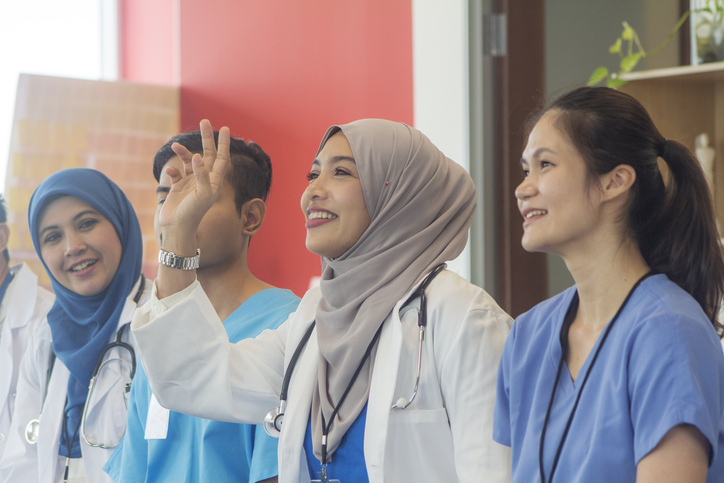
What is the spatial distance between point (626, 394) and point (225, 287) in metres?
1.00

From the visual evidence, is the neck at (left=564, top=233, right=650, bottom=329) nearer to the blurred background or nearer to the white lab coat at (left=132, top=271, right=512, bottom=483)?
the white lab coat at (left=132, top=271, right=512, bottom=483)

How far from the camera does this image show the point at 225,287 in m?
1.71

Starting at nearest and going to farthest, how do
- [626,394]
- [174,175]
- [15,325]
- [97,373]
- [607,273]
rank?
[626,394] → [607,273] → [174,175] → [97,373] → [15,325]

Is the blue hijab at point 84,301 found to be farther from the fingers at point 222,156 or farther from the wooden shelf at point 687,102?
the wooden shelf at point 687,102

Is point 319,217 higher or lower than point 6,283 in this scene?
higher

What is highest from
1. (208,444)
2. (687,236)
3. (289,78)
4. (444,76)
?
(289,78)

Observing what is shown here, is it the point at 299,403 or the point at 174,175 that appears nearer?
the point at 299,403

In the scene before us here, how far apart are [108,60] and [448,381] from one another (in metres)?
3.82

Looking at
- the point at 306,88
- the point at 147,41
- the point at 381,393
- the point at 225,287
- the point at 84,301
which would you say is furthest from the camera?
the point at 147,41

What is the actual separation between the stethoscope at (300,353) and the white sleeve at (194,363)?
68 millimetres

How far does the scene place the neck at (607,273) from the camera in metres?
1.12

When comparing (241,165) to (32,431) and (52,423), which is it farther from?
(32,431)

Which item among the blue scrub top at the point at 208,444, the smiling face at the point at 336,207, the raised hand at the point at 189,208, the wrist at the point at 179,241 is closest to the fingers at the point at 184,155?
the raised hand at the point at 189,208

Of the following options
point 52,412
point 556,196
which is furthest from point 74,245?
point 556,196
